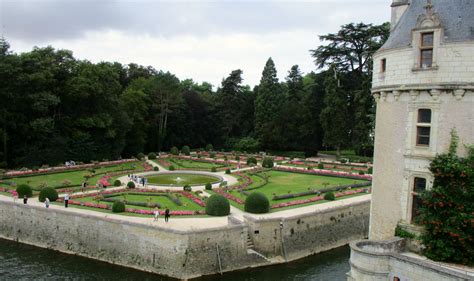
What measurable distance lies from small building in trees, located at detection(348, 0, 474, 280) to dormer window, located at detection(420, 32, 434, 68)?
0.03 m

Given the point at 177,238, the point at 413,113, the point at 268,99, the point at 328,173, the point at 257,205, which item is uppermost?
the point at 268,99

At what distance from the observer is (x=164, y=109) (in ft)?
215

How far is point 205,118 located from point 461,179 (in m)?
61.2

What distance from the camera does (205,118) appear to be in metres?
72.6

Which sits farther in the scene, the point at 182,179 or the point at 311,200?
the point at 182,179

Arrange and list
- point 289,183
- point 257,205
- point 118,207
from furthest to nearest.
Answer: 1. point 289,183
2. point 257,205
3. point 118,207

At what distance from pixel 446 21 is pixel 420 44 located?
3.63 ft

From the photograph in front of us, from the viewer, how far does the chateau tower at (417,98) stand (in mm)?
13234

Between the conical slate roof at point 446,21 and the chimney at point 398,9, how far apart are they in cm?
41

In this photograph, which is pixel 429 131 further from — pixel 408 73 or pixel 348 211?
pixel 348 211

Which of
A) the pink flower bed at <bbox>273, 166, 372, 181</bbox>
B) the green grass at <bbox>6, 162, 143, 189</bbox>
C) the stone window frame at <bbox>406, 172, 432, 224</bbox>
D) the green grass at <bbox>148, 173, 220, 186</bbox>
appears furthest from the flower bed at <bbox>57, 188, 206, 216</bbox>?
the pink flower bed at <bbox>273, 166, 372, 181</bbox>

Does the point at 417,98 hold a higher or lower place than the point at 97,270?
higher

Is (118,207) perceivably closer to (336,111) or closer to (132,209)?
(132,209)

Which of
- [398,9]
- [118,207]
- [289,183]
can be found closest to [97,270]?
[118,207]
